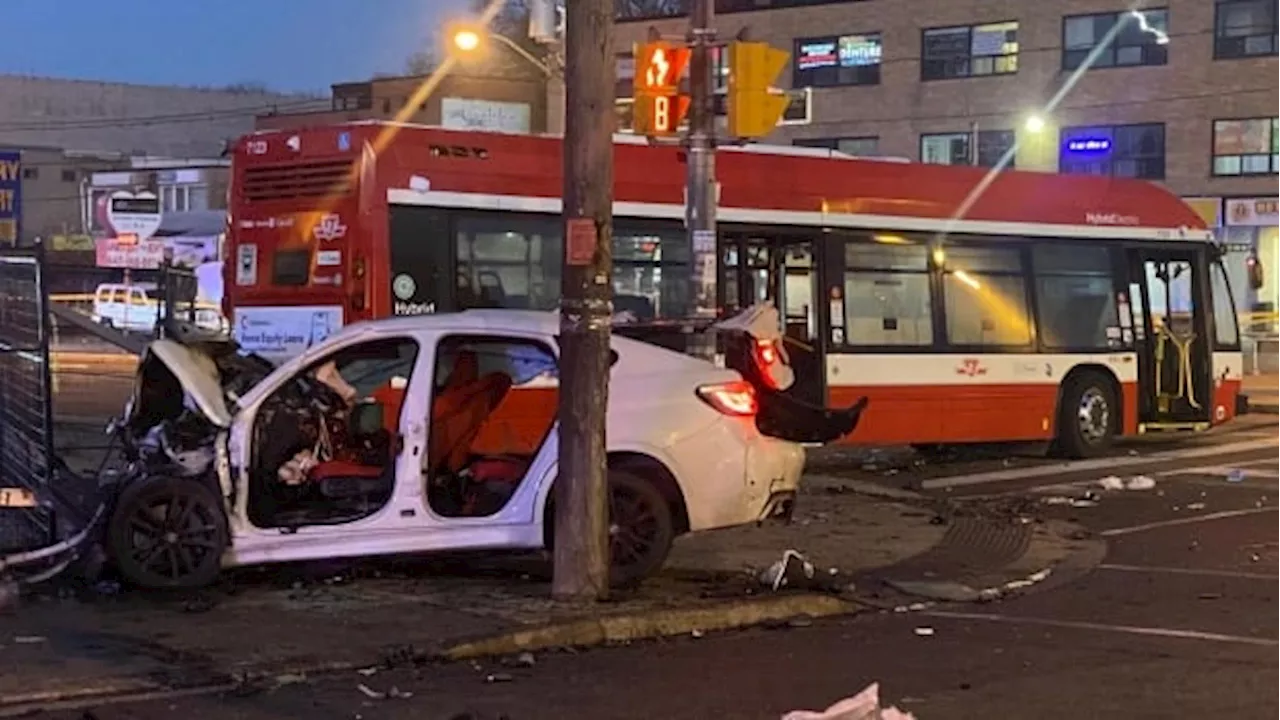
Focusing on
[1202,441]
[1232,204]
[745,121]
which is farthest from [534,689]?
[1232,204]

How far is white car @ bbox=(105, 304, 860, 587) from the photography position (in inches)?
395

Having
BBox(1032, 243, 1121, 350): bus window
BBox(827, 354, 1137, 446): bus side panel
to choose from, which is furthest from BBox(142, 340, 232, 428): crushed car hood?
BBox(1032, 243, 1121, 350): bus window

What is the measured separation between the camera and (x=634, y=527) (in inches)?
410

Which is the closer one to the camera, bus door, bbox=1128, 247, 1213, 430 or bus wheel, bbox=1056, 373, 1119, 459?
bus wheel, bbox=1056, 373, 1119, 459

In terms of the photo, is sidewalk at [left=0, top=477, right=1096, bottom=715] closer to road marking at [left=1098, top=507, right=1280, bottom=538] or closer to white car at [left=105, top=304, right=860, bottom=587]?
white car at [left=105, top=304, right=860, bottom=587]

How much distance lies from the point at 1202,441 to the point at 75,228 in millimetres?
69999

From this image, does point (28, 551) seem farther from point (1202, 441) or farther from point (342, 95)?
point (342, 95)

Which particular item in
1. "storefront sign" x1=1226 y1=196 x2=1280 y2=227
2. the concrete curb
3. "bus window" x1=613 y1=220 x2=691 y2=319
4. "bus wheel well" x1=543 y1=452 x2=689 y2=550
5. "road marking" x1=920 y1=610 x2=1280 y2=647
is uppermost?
"storefront sign" x1=1226 y1=196 x2=1280 y2=227

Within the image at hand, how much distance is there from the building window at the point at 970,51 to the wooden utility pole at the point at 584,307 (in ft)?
144

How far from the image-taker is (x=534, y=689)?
26.0ft

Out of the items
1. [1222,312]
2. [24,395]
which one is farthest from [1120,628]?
[1222,312]

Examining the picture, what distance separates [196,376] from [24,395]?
147cm

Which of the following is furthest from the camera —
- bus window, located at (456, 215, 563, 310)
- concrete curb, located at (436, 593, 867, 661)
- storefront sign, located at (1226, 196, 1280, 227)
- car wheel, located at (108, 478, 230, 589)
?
storefront sign, located at (1226, 196, 1280, 227)

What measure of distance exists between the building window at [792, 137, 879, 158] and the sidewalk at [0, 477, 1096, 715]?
141 feet
